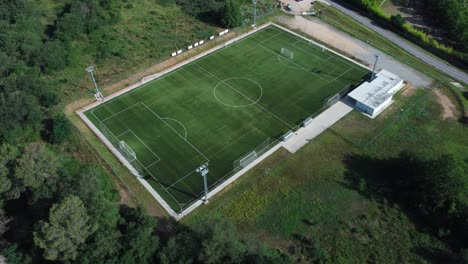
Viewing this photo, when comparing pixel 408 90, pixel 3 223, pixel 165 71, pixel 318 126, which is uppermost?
pixel 3 223

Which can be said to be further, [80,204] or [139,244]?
[80,204]

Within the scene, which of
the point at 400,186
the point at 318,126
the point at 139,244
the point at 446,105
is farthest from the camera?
the point at 446,105

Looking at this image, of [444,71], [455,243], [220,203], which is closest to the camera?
[455,243]

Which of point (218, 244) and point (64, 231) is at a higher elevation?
point (64, 231)

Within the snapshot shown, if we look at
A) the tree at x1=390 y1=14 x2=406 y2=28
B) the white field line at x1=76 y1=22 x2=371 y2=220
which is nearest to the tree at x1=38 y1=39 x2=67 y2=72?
the white field line at x1=76 y1=22 x2=371 y2=220

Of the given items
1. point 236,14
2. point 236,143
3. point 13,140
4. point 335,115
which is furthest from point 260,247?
point 236,14

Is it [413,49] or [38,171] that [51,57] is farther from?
[413,49]

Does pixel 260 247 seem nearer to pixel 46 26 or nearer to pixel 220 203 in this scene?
pixel 220 203

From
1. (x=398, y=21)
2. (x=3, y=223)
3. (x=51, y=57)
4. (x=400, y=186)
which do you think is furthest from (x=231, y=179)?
(x=398, y=21)
